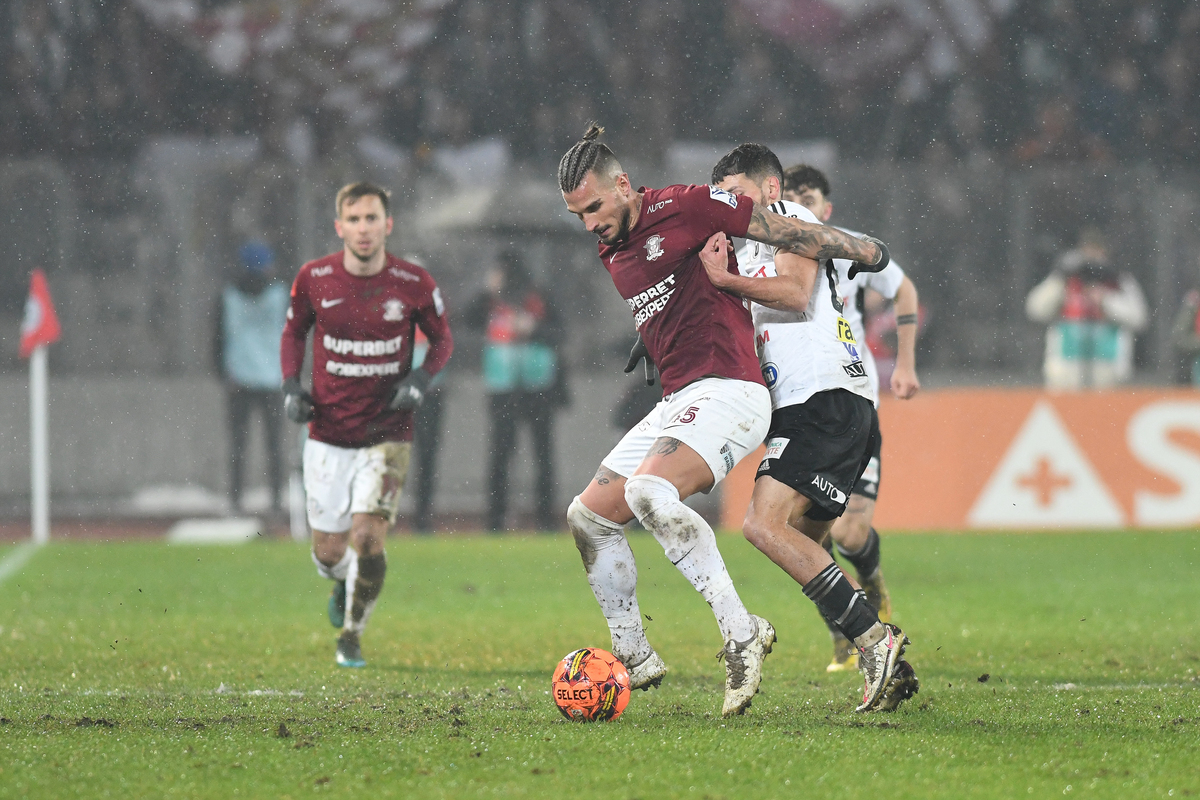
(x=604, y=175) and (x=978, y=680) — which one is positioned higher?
(x=604, y=175)

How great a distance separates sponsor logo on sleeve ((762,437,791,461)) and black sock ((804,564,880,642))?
471 mm

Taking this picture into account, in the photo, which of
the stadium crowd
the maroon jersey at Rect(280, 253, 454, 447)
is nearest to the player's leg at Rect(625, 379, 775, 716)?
the maroon jersey at Rect(280, 253, 454, 447)

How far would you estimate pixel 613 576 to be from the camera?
5688 millimetres

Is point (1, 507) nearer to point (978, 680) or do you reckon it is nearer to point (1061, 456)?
point (1061, 456)

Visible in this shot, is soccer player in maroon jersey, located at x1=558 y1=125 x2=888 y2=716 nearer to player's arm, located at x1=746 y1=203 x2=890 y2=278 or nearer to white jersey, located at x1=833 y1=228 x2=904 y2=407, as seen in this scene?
player's arm, located at x1=746 y1=203 x2=890 y2=278

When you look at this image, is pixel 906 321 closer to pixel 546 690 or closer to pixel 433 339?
Answer: pixel 433 339

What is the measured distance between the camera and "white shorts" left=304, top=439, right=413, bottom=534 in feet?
24.3

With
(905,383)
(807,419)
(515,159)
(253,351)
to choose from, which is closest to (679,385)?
(807,419)

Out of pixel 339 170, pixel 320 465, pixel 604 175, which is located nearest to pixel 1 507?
pixel 339 170

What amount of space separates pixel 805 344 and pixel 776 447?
17.2 inches

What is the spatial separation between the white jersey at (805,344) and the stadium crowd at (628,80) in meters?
12.0

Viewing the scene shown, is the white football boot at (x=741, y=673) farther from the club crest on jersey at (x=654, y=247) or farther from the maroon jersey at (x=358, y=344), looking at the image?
the maroon jersey at (x=358, y=344)

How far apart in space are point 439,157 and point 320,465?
985cm

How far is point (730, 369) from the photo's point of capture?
18.2 ft
